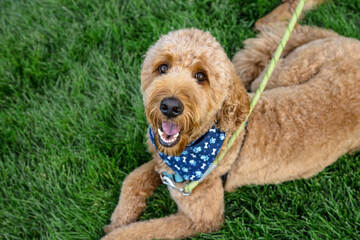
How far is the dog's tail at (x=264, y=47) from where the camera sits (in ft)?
11.1

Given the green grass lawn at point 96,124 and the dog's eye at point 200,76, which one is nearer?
the dog's eye at point 200,76

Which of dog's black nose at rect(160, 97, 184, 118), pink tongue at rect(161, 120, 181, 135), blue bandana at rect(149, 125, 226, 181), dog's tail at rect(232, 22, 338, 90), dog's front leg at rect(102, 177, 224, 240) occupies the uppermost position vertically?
dog's black nose at rect(160, 97, 184, 118)

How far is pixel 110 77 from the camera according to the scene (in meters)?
3.67

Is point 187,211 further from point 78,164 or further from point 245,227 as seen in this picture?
Answer: point 78,164

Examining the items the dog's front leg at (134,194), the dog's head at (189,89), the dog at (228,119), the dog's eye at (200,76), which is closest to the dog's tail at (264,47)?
the dog at (228,119)

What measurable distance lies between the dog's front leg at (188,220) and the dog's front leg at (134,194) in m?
0.14

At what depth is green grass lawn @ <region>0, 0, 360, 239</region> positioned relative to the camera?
280 centimetres

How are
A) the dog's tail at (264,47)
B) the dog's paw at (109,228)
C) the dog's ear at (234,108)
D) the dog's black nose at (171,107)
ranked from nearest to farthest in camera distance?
the dog's black nose at (171,107), the dog's ear at (234,108), the dog's paw at (109,228), the dog's tail at (264,47)

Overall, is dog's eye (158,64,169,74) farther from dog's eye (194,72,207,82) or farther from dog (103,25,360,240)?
dog's eye (194,72,207,82)

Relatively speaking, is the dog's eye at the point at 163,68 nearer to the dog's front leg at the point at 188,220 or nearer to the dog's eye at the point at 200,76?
the dog's eye at the point at 200,76

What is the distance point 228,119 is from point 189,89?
0.37 meters

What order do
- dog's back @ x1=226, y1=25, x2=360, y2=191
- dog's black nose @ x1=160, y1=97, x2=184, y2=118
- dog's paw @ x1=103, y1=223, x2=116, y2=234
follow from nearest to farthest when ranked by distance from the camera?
dog's black nose @ x1=160, y1=97, x2=184, y2=118, dog's back @ x1=226, y1=25, x2=360, y2=191, dog's paw @ x1=103, y1=223, x2=116, y2=234

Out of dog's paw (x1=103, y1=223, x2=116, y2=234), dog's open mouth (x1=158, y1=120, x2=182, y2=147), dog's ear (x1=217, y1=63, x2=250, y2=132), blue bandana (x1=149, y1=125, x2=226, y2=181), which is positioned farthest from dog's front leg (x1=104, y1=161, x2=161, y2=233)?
dog's ear (x1=217, y1=63, x2=250, y2=132)

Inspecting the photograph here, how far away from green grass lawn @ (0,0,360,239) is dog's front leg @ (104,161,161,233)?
0.11 m
